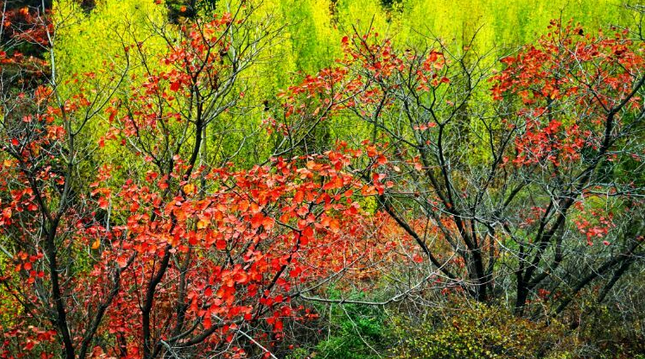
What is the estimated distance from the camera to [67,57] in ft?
39.9

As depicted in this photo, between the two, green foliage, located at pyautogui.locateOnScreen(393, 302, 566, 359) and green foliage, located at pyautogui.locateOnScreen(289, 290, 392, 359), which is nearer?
green foliage, located at pyautogui.locateOnScreen(393, 302, 566, 359)

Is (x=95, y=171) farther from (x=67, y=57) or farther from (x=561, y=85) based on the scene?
(x=561, y=85)

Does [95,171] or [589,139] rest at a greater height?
[95,171]

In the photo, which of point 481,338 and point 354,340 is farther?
point 354,340

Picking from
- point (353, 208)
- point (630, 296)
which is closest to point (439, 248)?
point (630, 296)

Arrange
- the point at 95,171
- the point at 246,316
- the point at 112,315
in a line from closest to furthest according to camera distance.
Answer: the point at 246,316 < the point at 112,315 < the point at 95,171

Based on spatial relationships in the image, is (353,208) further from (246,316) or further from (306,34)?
(306,34)

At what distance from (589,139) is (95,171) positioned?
7.89m

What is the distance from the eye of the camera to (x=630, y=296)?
20.5ft

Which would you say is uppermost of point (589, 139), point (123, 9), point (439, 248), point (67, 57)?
point (123, 9)

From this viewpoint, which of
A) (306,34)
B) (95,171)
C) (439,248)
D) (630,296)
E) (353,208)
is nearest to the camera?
(353,208)

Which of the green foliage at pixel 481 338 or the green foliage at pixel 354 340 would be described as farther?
the green foliage at pixel 354 340

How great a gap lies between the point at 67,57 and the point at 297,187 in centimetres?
1079

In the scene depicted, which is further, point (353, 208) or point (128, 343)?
point (128, 343)
